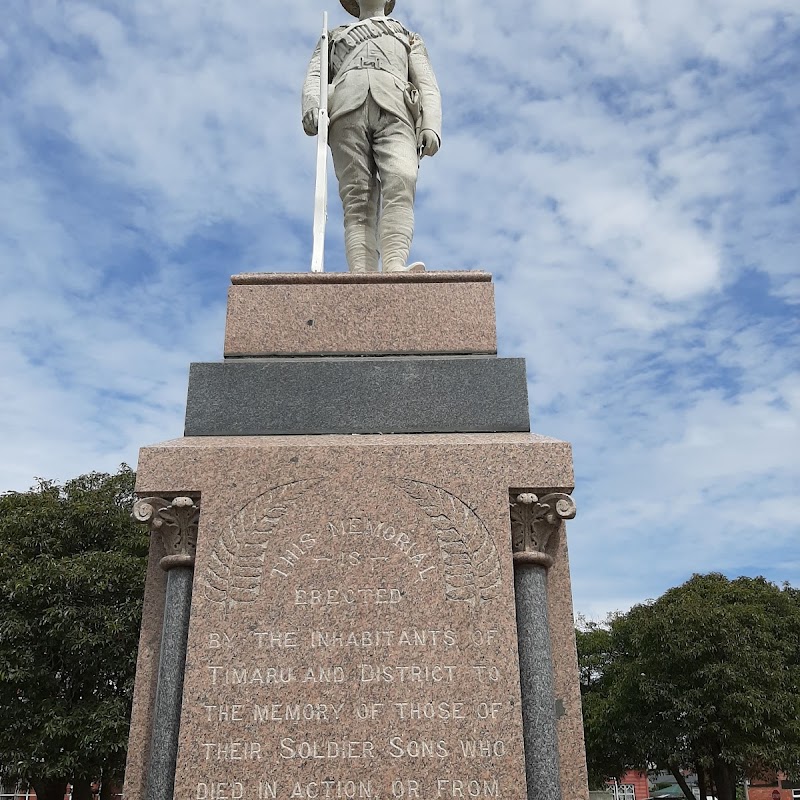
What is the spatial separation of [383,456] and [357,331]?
3.82 feet

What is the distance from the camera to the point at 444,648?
4.14 metres

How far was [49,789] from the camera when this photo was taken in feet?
58.9

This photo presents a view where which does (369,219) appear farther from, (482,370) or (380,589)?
(380,589)

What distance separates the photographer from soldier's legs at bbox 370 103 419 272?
6.39 m

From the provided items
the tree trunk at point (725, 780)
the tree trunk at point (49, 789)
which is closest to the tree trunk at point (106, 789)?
the tree trunk at point (49, 789)

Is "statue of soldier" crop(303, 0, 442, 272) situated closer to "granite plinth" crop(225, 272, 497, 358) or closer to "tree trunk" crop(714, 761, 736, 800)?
"granite plinth" crop(225, 272, 497, 358)

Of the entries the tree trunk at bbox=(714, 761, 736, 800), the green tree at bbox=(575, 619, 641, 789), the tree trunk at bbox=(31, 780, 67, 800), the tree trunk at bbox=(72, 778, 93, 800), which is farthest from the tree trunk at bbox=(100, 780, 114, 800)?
the tree trunk at bbox=(714, 761, 736, 800)

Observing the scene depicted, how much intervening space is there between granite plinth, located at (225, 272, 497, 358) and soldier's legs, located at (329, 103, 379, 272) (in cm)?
123

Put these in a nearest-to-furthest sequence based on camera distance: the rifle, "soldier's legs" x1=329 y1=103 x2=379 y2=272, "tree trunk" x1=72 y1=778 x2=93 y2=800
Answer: the rifle → "soldier's legs" x1=329 y1=103 x2=379 y2=272 → "tree trunk" x1=72 y1=778 x2=93 y2=800

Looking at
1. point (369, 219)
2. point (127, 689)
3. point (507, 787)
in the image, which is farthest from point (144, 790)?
point (127, 689)

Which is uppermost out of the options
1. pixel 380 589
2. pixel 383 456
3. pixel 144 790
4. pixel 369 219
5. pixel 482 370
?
pixel 369 219

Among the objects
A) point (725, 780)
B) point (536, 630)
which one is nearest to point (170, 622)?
point (536, 630)

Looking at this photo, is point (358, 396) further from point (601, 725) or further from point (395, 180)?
point (601, 725)

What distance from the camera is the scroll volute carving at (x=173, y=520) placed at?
14.6 ft
